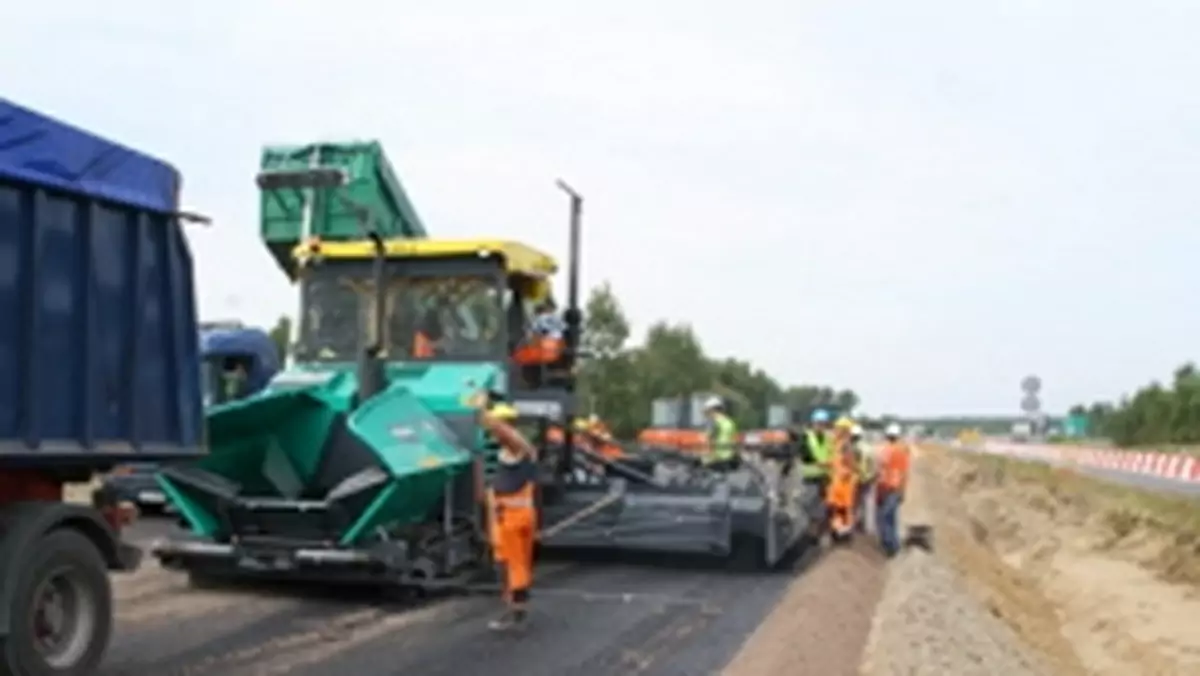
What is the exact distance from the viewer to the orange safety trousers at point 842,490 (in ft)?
55.8

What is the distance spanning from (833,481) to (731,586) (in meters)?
4.35

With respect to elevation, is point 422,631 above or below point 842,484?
below

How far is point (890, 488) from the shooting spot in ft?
55.3

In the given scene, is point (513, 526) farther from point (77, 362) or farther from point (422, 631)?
point (77, 362)

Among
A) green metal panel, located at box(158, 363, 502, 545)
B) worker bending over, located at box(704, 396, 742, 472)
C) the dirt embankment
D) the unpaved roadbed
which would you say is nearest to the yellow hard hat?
green metal panel, located at box(158, 363, 502, 545)

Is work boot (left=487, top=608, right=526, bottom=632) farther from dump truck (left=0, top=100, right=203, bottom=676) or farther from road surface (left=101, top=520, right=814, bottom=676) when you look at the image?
dump truck (left=0, top=100, right=203, bottom=676)

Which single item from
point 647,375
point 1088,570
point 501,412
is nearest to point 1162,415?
point 647,375

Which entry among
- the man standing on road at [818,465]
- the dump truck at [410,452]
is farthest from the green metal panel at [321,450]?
the man standing on road at [818,465]

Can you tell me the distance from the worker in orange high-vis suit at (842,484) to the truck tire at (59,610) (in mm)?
→ 10503

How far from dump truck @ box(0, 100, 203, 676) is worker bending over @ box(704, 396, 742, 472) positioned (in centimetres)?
839

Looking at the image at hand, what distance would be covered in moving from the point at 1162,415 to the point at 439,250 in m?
68.6

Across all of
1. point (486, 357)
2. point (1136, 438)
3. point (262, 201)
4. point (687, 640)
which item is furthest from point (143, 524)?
point (1136, 438)

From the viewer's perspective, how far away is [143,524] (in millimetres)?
17375

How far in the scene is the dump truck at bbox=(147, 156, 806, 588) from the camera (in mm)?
10836
